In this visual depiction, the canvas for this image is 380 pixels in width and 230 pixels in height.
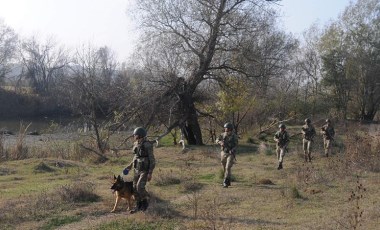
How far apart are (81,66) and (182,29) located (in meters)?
7.73

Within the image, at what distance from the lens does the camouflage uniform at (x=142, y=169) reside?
9.80 meters

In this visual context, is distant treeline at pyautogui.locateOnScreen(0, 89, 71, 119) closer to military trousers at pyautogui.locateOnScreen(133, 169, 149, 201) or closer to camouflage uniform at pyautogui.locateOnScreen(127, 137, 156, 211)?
camouflage uniform at pyautogui.locateOnScreen(127, 137, 156, 211)

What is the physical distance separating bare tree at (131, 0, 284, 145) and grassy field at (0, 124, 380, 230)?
6.74 meters

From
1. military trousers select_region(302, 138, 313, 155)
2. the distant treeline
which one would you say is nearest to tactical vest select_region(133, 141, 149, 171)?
military trousers select_region(302, 138, 313, 155)

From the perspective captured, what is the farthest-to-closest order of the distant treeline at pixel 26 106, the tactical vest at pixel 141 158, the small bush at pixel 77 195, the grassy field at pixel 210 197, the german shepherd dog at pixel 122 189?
1. the distant treeline at pixel 26 106
2. the small bush at pixel 77 195
3. the tactical vest at pixel 141 158
4. the german shepherd dog at pixel 122 189
5. the grassy field at pixel 210 197

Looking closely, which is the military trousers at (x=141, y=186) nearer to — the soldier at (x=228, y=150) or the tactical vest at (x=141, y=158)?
the tactical vest at (x=141, y=158)

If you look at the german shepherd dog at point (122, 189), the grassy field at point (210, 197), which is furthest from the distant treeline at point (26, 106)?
the german shepherd dog at point (122, 189)

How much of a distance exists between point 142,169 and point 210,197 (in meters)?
2.23

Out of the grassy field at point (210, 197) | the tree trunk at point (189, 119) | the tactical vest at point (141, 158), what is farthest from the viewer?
the tree trunk at point (189, 119)

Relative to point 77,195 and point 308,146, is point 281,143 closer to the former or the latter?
point 308,146

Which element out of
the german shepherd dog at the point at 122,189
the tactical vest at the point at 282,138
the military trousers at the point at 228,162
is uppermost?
the tactical vest at the point at 282,138

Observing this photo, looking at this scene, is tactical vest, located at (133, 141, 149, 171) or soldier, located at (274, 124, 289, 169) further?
Result: soldier, located at (274, 124, 289, 169)

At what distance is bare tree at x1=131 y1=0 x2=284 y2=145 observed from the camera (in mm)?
23141

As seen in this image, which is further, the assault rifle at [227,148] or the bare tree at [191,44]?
the bare tree at [191,44]
